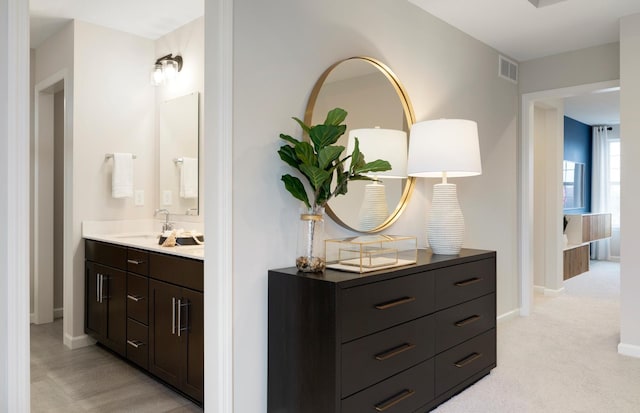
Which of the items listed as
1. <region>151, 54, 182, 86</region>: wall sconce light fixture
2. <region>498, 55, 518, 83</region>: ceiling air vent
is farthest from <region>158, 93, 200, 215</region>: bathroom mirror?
<region>498, 55, 518, 83</region>: ceiling air vent

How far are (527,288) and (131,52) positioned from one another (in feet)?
13.4

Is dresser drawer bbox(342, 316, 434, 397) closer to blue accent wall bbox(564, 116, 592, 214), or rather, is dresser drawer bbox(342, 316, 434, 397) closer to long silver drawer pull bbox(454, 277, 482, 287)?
long silver drawer pull bbox(454, 277, 482, 287)

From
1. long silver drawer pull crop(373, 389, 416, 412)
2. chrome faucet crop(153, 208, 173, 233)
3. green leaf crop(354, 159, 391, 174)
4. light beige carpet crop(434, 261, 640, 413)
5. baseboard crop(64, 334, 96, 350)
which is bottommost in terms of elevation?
light beige carpet crop(434, 261, 640, 413)

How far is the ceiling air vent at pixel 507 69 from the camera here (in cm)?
416

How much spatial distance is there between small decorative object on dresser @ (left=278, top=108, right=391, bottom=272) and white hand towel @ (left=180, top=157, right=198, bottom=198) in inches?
55.6

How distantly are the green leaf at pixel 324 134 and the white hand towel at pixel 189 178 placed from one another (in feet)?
5.28

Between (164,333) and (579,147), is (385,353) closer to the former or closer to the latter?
(164,333)

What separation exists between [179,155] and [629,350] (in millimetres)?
3614

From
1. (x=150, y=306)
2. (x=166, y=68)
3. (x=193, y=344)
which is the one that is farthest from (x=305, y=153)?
(x=166, y=68)

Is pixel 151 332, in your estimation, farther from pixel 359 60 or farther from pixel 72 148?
pixel 359 60

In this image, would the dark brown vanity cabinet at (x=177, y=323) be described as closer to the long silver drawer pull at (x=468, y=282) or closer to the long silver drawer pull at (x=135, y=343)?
the long silver drawer pull at (x=135, y=343)

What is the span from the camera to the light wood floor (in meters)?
2.45

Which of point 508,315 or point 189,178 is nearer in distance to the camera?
point 189,178

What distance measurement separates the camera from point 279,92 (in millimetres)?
2260
